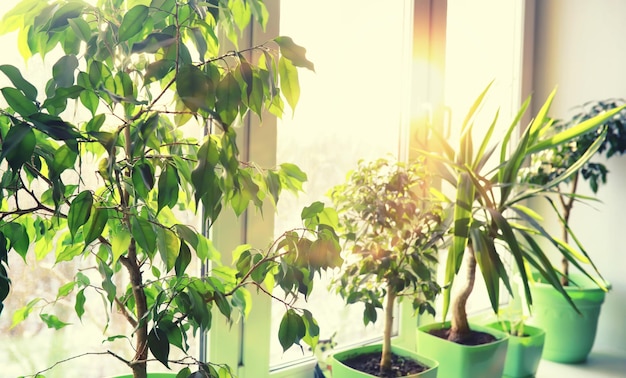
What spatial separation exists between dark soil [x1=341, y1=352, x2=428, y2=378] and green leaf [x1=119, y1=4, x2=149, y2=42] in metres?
1.22

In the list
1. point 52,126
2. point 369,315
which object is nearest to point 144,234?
point 52,126

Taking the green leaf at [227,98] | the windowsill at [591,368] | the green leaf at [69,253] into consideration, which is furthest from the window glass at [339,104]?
the green leaf at [227,98]

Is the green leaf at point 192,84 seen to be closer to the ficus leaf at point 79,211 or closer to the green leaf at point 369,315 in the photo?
the ficus leaf at point 79,211

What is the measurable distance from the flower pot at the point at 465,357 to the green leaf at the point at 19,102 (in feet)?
4.87

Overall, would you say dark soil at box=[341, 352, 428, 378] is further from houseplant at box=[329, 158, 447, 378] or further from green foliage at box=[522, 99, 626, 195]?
green foliage at box=[522, 99, 626, 195]

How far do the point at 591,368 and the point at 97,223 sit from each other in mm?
2232

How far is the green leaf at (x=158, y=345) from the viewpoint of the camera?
0.80m

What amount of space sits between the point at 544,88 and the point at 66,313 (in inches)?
92.8

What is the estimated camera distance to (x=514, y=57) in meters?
2.86

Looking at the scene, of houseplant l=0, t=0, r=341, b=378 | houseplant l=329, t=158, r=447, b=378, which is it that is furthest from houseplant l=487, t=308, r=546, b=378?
houseplant l=0, t=0, r=341, b=378

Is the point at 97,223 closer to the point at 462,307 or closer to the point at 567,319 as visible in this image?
the point at 462,307

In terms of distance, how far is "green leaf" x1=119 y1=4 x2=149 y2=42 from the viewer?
77 cm

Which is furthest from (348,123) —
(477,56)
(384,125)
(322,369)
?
(477,56)

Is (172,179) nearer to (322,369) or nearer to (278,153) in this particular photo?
(278,153)
